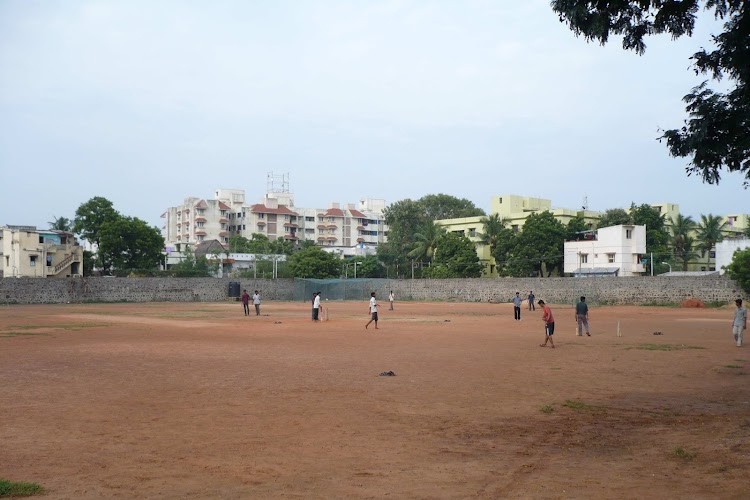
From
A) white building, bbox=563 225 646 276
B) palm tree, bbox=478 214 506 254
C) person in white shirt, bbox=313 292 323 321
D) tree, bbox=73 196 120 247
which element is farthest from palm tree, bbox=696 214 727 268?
tree, bbox=73 196 120 247

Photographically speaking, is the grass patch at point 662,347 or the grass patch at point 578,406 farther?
the grass patch at point 662,347

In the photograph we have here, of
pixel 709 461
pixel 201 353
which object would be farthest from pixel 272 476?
pixel 201 353

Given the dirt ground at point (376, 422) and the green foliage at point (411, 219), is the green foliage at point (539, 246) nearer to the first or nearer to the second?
the green foliage at point (411, 219)

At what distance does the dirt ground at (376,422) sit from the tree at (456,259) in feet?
195

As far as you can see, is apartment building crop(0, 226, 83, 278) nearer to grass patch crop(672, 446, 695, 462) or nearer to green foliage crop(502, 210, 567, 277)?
green foliage crop(502, 210, 567, 277)

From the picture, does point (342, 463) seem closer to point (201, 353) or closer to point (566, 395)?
point (566, 395)

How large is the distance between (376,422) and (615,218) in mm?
78443

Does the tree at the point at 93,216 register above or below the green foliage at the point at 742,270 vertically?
above

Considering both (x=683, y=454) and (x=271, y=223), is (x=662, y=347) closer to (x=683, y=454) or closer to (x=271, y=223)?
(x=683, y=454)

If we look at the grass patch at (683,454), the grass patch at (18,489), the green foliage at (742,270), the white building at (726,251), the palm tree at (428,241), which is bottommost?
the grass patch at (683,454)

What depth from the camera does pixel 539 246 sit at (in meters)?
77.7

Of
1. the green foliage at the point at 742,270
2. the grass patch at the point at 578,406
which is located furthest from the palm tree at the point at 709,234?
the grass patch at the point at 578,406

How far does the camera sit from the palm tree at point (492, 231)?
8456 cm

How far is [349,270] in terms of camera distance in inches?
3888
